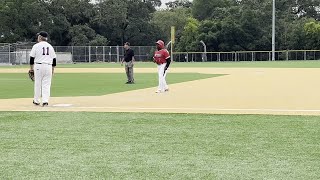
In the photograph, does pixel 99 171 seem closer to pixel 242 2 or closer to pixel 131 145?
pixel 131 145

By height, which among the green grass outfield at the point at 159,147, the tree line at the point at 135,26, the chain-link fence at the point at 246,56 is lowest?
the green grass outfield at the point at 159,147

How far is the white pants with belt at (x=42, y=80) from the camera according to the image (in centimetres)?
1492

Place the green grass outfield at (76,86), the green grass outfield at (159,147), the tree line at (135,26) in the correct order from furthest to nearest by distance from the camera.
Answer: the tree line at (135,26)
the green grass outfield at (76,86)
the green grass outfield at (159,147)

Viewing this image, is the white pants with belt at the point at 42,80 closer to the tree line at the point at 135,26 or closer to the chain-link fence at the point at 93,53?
the chain-link fence at the point at 93,53

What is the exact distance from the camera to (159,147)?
27.6ft

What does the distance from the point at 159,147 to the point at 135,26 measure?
93750mm

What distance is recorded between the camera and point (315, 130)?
388 inches

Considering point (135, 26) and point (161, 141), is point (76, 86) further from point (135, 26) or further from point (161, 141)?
point (135, 26)

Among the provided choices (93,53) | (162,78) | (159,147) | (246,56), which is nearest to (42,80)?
(162,78)

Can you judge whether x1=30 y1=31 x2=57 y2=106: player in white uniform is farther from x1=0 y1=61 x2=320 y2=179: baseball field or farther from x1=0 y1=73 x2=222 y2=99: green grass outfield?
x1=0 y1=73 x2=222 y2=99: green grass outfield

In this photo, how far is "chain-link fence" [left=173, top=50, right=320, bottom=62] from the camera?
86625 millimetres

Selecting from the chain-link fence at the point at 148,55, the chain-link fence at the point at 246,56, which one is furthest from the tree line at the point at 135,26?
the chain-link fence at the point at 148,55

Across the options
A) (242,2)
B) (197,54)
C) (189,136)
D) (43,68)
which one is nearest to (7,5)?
(197,54)

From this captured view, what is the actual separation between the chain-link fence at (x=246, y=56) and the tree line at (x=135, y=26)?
2.50 metres
